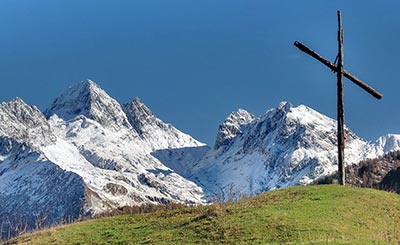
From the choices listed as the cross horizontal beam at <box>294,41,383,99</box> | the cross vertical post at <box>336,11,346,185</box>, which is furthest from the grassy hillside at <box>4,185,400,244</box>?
the cross horizontal beam at <box>294,41,383,99</box>

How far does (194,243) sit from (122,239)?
17.2ft

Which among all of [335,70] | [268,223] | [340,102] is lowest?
[268,223]

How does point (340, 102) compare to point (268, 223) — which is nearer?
point (268, 223)

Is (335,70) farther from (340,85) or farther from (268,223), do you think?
(268,223)

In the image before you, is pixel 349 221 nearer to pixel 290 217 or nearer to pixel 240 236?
pixel 290 217

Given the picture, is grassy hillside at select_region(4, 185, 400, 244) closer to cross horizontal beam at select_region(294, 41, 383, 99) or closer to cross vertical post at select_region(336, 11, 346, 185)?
cross vertical post at select_region(336, 11, 346, 185)

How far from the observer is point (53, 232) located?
136 feet

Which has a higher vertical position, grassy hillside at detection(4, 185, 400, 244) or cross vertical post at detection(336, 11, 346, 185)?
cross vertical post at detection(336, 11, 346, 185)

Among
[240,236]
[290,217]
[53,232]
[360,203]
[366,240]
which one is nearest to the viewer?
[366,240]

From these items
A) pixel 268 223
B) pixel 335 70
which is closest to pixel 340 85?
pixel 335 70

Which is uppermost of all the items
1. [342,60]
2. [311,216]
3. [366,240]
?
[342,60]

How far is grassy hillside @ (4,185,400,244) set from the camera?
1286 inches

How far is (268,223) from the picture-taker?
113ft

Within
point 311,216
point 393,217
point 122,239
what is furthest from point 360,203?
point 122,239
